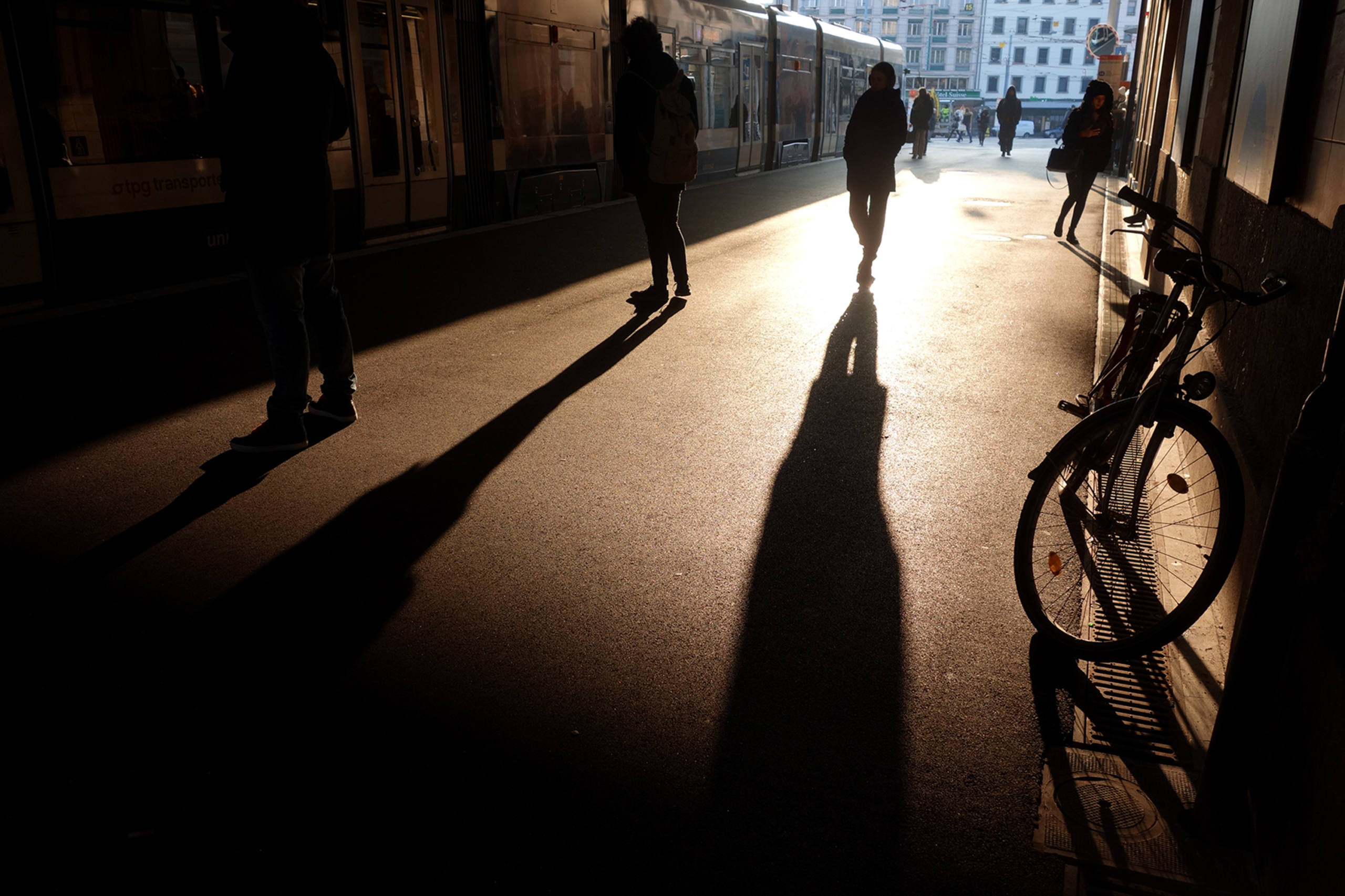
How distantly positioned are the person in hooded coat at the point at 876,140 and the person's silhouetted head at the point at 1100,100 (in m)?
3.86

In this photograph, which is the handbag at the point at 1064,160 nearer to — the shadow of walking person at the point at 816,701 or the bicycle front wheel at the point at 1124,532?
the shadow of walking person at the point at 816,701

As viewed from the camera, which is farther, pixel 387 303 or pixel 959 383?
pixel 387 303

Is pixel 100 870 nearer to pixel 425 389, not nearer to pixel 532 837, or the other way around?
pixel 532 837

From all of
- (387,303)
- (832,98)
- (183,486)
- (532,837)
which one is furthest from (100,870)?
(832,98)

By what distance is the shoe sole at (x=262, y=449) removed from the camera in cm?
479

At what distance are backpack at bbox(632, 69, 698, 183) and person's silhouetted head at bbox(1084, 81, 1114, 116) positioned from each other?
6.19 m

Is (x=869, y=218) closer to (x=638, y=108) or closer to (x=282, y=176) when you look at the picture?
(x=638, y=108)

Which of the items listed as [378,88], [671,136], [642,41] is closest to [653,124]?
[671,136]

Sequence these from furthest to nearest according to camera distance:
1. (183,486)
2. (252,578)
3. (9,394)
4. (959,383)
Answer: (959,383) → (9,394) → (183,486) → (252,578)

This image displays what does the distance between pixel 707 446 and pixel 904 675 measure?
2187 millimetres

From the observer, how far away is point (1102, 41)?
2655cm

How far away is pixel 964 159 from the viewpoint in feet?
103

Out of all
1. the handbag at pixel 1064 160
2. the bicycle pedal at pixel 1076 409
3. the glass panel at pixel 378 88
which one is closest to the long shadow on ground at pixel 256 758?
Answer: the bicycle pedal at pixel 1076 409

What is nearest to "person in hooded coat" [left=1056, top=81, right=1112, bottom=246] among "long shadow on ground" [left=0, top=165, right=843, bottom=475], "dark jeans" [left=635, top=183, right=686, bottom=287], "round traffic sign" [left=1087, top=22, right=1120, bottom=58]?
"long shadow on ground" [left=0, top=165, right=843, bottom=475]
